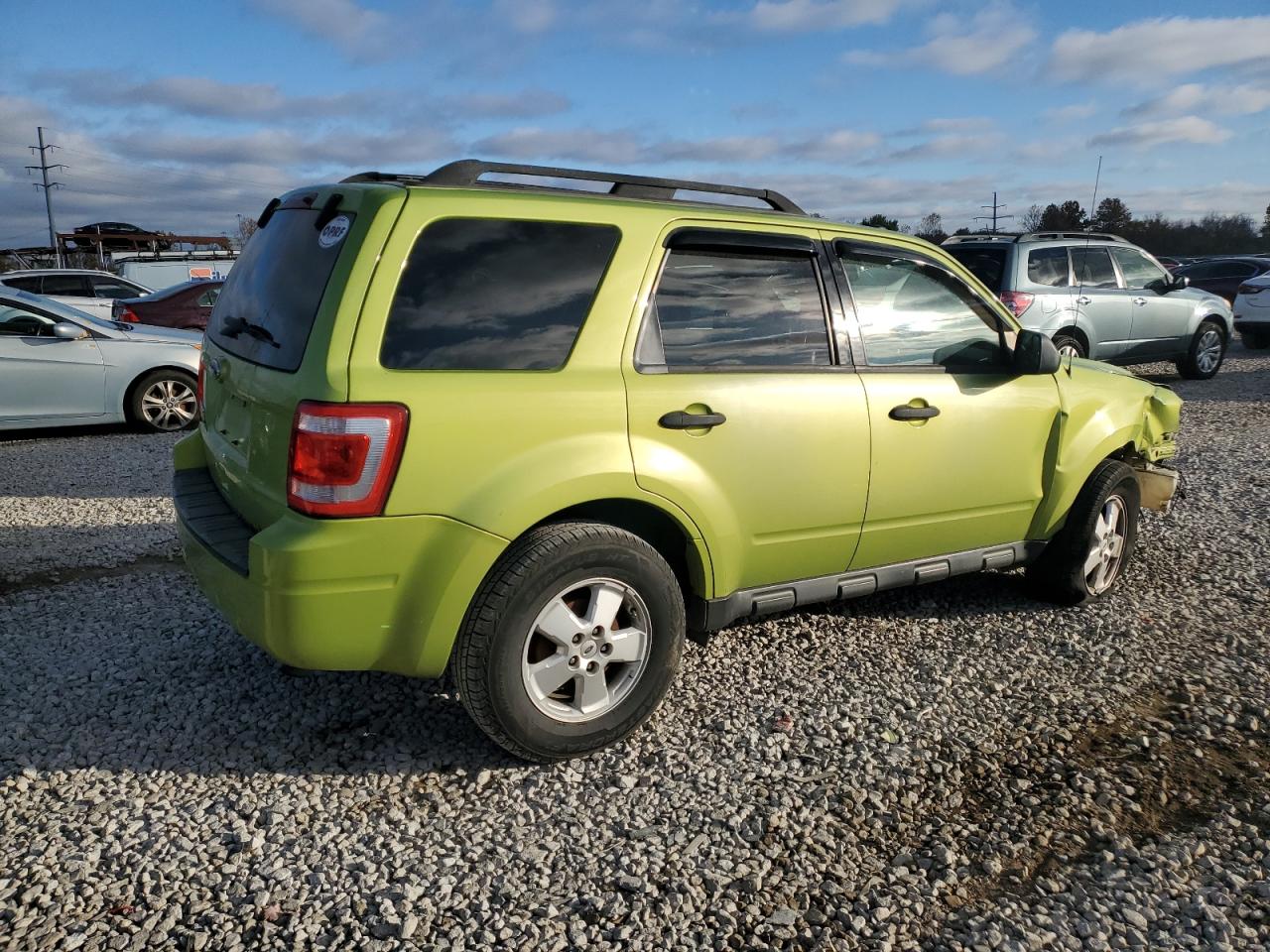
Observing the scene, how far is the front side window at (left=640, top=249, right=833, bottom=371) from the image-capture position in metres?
3.32

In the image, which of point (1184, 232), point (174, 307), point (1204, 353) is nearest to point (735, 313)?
point (1204, 353)

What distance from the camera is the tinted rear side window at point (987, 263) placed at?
10.1 metres

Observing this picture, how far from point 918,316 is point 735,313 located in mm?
961

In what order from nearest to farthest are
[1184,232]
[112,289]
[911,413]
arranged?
[911,413], [112,289], [1184,232]

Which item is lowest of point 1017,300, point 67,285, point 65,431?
point 65,431

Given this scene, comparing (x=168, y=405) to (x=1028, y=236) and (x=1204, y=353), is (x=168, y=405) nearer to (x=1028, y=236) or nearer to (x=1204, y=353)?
(x=1028, y=236)

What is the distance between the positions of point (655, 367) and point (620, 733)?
4.11 ft

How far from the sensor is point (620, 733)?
3283mm

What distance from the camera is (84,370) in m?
9.08

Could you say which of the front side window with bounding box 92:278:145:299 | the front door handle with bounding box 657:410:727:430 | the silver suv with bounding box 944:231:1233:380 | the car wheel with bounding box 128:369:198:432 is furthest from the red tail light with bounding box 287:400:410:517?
the front side window with bounding box 92:278:145:299

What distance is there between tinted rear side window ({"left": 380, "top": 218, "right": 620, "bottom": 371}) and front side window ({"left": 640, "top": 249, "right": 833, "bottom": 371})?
29 cm

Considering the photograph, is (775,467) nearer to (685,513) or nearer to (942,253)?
(685,513)

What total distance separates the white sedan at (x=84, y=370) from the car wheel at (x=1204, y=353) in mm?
12349

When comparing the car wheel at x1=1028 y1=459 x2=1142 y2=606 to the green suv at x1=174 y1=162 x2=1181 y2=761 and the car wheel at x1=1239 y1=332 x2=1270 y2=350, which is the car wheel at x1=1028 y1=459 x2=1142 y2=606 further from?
the car wheel at x1=1239 y1=332 x2=1270 y2=350
